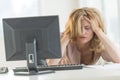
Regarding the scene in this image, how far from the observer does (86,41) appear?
247 centimetres

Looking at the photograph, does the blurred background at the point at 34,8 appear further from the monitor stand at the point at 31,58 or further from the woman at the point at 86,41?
the monitor stand at the point at 31,58

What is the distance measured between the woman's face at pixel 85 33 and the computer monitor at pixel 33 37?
61 centimetres

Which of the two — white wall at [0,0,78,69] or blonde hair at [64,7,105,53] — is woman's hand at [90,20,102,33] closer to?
blonde hair at [64,7,105,53]

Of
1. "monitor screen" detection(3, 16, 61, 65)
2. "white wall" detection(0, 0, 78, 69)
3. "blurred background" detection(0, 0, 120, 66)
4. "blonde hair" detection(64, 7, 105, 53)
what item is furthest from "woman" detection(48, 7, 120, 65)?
"white wall" detection(0, 0, 78, 69)

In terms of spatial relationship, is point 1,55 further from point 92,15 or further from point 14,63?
point 92,15

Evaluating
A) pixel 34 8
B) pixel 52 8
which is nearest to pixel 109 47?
pixel 52 8

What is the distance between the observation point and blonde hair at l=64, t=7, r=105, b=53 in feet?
7.76

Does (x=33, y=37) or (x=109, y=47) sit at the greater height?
(x=33, y=37)

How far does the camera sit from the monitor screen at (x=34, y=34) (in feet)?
5.95

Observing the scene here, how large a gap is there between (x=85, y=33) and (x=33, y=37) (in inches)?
28.7

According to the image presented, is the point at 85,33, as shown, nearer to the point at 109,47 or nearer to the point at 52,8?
the point at 109,47

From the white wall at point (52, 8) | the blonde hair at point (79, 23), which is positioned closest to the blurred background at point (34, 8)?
the white wall at point (52, 8)

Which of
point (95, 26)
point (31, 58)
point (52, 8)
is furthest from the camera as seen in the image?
point (52, 8)

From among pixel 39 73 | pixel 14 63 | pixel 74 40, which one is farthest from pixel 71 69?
pixel 14 63
